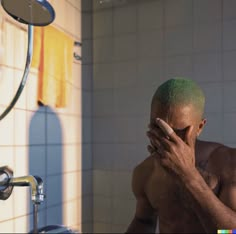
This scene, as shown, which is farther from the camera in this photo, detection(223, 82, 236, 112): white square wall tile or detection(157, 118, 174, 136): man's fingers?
detection(223, 82, 236, 112): white square wall tile


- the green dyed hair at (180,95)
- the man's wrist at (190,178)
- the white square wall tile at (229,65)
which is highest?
the white square wall tile at (229,65)

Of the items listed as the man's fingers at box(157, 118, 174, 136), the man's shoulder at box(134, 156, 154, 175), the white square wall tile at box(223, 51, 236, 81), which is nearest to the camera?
the man's fingers at box(157, 118, 174, 136)

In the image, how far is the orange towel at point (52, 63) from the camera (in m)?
1.17

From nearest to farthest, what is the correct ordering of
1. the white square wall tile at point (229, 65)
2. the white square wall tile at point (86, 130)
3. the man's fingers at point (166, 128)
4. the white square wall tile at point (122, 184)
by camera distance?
the man's fingers at point (166, 128)
the white square wall tile at point (229, 65)
the white square wall tile at point (122, 184)
the white square wall tile at point (86, 130)

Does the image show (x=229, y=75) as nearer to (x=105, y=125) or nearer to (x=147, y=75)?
(x=147, y=75)

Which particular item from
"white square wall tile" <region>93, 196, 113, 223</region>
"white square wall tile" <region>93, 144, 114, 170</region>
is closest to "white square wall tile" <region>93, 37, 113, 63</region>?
"white square wall tile" <region>93, 144, 114, 170</region>

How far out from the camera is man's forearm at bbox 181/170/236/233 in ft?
2.43

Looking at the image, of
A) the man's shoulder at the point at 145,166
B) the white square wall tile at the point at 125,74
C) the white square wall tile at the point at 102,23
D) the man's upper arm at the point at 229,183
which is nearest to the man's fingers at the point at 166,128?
the man's upper arm at the point at 229,183

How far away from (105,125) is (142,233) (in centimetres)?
45

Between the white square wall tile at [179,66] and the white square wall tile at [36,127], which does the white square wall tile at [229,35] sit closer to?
the white square wall tile at [179,66]

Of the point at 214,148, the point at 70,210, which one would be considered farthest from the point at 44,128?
the point at 214,148

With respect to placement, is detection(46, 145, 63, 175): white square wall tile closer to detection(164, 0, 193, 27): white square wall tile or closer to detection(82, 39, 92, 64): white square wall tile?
detection(82, 39, 92, 64): white square wall tile

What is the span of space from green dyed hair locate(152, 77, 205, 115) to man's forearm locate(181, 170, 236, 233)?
7.0 inches

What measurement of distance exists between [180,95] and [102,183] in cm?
67
